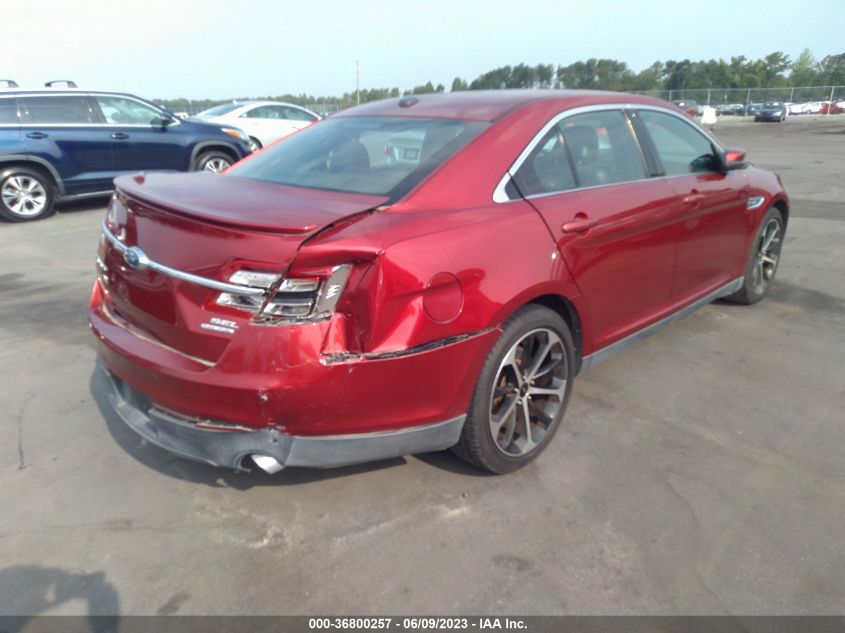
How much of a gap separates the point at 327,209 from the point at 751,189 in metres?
3.49

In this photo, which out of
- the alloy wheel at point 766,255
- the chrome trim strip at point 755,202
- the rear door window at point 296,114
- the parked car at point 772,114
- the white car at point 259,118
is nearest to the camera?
the chrome trim strip at point 755,202

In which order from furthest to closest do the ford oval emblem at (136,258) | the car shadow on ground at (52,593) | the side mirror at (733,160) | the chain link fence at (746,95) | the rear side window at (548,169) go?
the chain link fence at (746,95), the side mirror at (733,160), the rear side window at (548,169), the ford oval emblem at (136,258), the car shadow on ground at (52,593)

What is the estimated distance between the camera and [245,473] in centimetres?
293

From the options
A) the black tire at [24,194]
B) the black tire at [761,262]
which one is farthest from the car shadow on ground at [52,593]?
the black tire at [24,194]

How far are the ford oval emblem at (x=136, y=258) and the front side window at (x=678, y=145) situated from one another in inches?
113

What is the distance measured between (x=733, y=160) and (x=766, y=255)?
4.00 ft

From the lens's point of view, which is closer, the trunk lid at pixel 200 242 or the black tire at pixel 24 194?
the trunk lid at pixel 200 242

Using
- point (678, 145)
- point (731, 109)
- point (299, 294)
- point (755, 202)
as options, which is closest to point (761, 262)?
point (755, 202)

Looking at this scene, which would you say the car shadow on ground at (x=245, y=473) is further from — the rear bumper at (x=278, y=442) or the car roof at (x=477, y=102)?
the car roof at (x=477, y=102)

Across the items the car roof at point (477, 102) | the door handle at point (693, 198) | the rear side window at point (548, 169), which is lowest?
the door handle at point (693, 198)

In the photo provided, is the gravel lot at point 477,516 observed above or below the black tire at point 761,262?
below

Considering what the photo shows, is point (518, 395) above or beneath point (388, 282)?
beneath

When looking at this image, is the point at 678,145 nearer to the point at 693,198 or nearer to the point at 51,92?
the point at 693,198

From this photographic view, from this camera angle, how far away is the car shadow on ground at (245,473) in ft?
9.48
